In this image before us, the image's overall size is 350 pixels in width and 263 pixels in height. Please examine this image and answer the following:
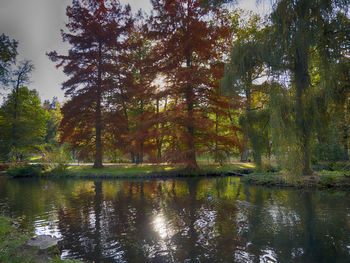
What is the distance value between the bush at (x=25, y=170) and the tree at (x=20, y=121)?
9301 millimetres

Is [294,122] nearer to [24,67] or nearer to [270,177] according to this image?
[270,177]

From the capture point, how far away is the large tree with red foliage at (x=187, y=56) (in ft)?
64.0

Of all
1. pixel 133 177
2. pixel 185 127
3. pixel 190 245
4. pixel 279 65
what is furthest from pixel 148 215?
pixel 185 127

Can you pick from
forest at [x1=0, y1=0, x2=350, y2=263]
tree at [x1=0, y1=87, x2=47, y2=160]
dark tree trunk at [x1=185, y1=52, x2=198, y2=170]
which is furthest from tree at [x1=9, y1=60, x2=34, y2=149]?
dark tree trunk at [x1=185, y1=52, x2=198, y2=170]

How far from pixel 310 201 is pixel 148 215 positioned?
7136 mm

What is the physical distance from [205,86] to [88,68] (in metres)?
12.4

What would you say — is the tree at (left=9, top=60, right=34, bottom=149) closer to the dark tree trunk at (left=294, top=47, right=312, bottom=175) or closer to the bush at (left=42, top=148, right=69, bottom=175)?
the bush at (left=42, top=148, right=69, bottom=175)

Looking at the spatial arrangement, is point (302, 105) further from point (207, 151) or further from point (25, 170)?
point (25, 170)

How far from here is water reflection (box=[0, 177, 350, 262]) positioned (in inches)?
218

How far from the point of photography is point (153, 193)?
43.9 ft

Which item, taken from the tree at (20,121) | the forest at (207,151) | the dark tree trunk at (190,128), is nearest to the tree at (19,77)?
the tree at (20,121)

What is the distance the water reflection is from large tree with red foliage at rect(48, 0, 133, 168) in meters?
12.4

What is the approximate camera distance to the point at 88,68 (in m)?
24.5

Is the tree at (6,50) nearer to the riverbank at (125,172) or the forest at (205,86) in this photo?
the forest at (205,86)
